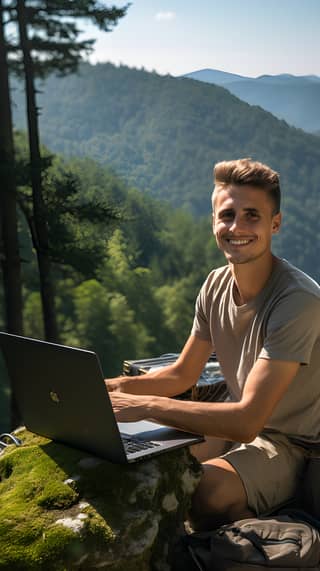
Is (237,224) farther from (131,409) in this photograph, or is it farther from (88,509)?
(88,509)

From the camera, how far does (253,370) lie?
1.58 metres

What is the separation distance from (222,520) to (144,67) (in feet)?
94.2

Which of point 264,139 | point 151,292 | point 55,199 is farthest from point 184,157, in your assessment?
point 55,199

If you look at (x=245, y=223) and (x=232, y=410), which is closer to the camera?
(x=232, y=410)

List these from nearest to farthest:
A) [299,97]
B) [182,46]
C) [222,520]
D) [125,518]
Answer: [125,518]
[222,520]
[299,97]
[182,46]

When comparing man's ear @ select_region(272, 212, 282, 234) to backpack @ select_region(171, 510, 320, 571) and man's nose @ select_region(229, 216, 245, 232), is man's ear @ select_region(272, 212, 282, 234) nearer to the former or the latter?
man's nose @ select_region(229, 216, 245, 232)

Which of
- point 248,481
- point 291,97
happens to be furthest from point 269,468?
point 291,97

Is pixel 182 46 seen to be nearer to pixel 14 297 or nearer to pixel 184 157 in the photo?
pixel 184 157

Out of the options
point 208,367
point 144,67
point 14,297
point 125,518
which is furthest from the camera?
point 144,67

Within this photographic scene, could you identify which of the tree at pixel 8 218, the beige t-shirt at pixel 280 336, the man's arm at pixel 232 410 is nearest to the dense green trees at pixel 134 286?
the tree at pixel 8 218

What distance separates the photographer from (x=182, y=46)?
18.8 meters

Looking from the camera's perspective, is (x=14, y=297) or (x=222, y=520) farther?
(x=14, y=297)

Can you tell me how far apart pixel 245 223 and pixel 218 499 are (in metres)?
0.64

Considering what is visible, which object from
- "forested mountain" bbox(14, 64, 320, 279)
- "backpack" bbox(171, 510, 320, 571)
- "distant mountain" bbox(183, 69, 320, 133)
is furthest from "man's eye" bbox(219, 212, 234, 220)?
"forested mountain" bbox(14, 64, 320, 279)
